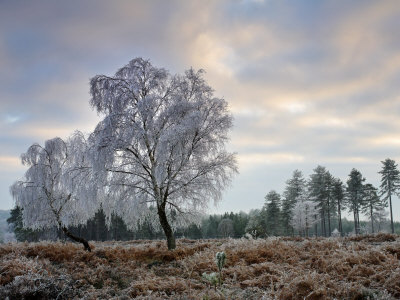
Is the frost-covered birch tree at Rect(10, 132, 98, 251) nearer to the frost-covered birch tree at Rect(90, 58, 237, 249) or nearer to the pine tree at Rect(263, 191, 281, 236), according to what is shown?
the frost-covered birch tree at Rect(90, 58, 237, 249)

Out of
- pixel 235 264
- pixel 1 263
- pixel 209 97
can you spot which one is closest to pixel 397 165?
pixel 209 97

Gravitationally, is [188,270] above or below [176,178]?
below

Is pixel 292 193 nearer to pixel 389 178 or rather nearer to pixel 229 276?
pixel 389 178

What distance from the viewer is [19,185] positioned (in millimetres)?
20594

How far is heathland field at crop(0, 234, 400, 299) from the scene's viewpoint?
259 inches

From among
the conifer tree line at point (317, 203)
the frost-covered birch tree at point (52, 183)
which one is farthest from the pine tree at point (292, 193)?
the frost-covered birch tree at point (52, 183)

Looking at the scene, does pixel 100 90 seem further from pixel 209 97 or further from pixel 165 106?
pixel 209 97

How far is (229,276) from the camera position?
8523 mm

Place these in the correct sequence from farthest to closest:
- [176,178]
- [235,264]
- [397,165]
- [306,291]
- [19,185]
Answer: [397,165] → [19,185] → [176,178] → [235,264] → [306,291]

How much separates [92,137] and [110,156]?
1.37 meters

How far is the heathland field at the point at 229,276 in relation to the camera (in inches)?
259

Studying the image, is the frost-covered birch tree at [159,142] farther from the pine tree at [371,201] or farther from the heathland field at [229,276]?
the pine tree at [371,201]

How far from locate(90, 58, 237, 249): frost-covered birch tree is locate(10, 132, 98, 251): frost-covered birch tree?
1.87 meters

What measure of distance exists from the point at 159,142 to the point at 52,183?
9088 millimetres
